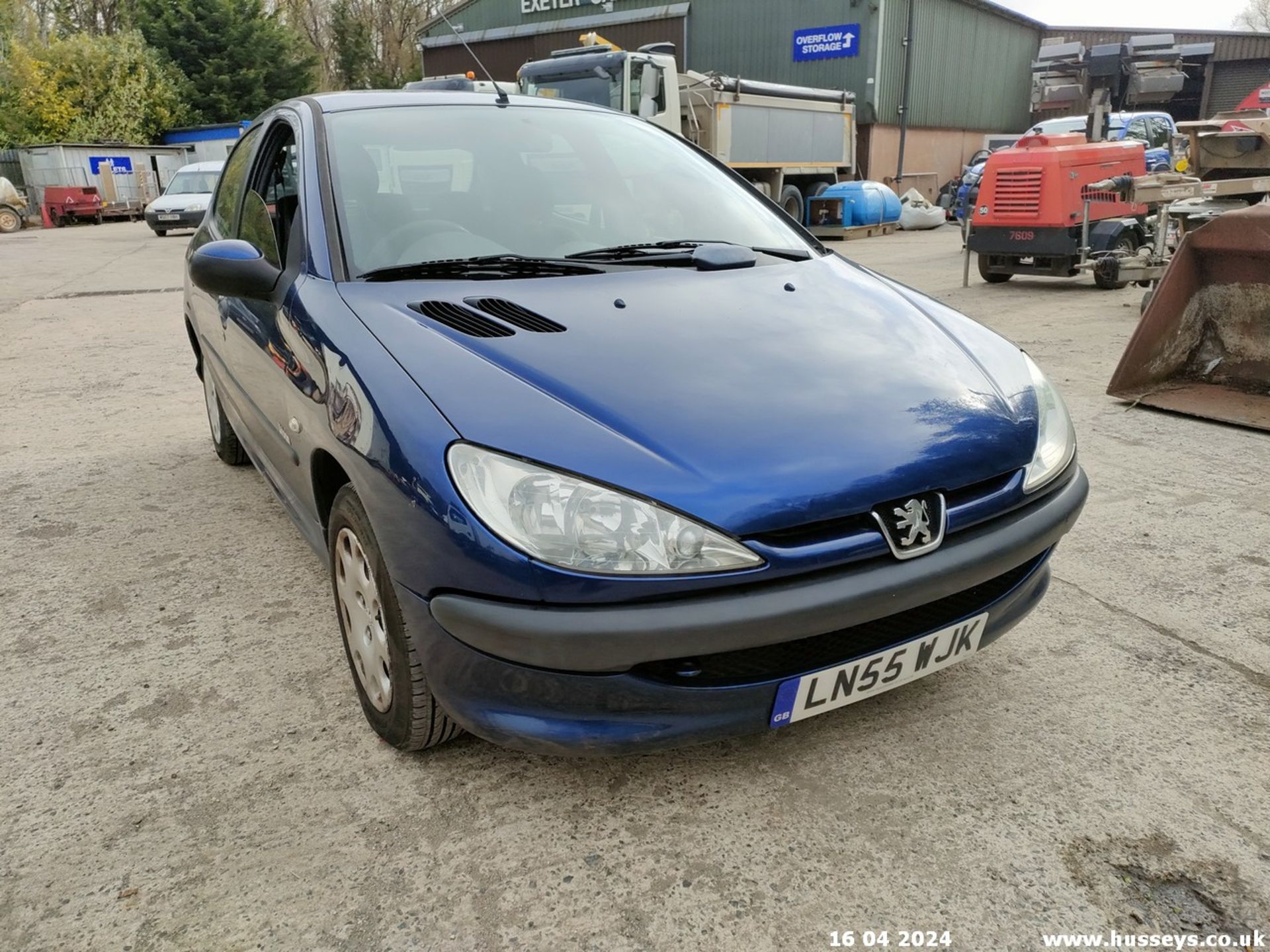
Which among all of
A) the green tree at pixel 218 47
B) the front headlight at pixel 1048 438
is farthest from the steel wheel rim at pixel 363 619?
the green tree at pixel 218 47

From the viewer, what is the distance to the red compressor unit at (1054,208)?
8273 millimetres

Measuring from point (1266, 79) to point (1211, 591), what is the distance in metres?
33.9

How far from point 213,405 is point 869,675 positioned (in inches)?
135

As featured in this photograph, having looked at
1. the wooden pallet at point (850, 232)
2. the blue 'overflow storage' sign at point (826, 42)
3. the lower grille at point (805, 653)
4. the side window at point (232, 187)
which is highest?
the blue 'overflow storage' sign at point (826, 42)

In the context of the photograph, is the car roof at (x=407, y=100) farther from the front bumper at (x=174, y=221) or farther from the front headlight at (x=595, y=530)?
the front bumper at (x=174, y=221)

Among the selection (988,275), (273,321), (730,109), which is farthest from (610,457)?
(730,109)

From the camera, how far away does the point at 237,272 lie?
8.16ft

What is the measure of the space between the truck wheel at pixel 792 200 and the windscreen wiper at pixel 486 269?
568 inches

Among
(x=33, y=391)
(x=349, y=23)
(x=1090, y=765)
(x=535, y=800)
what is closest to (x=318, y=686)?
(x=535, y=800)

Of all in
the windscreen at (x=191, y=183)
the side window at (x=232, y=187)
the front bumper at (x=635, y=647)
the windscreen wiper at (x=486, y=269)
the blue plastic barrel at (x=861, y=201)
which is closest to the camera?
the front bumper at (x=635, y=647)

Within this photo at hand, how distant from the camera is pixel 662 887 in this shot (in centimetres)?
174

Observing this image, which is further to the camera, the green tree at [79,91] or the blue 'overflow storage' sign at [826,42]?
the green tree at [79,91]

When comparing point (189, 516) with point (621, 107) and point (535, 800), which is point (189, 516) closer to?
point (535, 800)

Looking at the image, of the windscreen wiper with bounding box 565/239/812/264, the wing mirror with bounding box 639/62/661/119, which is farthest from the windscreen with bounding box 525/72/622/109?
the windscreen wiper with bounding box 565/239/812/264
